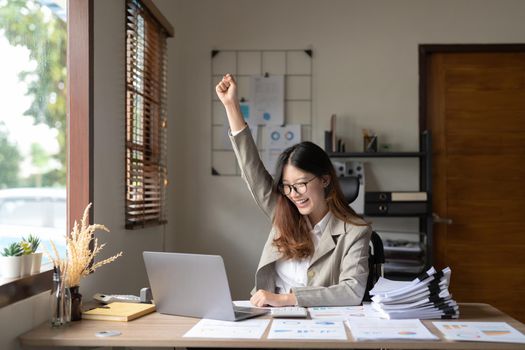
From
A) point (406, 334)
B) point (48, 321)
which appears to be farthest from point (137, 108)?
point (406, 334)

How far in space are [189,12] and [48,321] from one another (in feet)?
8.29

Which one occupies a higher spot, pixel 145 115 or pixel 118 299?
pixel 145 115

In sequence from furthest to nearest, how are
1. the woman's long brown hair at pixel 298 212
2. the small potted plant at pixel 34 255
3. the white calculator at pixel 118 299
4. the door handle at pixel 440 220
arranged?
the door handle at pixel 440 220
the woman's long brown hair at pixel 298 212
the white calculator at pixel 118 299
the small potted plant at pixel 34 255

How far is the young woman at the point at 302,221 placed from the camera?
2.30 m

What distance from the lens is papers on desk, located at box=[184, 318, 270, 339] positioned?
1.76 m

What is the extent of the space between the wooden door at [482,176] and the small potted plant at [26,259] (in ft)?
8.64

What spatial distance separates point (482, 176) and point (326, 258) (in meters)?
2.02

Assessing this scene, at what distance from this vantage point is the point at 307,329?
1.82 m

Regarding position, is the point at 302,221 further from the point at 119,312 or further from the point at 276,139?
the point at 276,139

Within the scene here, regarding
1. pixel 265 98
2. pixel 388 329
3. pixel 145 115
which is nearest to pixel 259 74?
pixel 265 98

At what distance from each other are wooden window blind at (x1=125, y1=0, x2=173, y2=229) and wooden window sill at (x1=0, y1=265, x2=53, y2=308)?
837 millimetres

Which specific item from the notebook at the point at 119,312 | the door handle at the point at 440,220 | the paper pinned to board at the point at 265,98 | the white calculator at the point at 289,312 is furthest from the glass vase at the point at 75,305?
the door handle at the point at 440,220

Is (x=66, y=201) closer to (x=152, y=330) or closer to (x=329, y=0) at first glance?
(x=152, y=330)

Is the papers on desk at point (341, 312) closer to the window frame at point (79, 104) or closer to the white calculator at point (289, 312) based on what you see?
the white calculator at point (289, 312)
